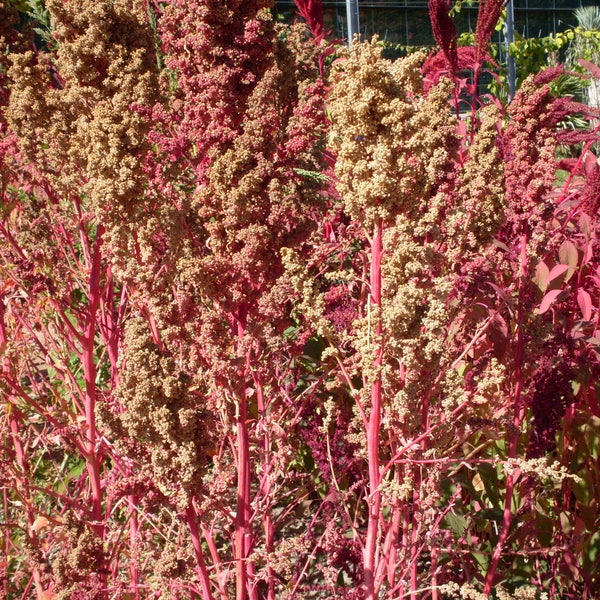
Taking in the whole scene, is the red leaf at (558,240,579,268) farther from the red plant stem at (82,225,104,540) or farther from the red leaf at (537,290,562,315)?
the red plant stem at (82,225,104,540)

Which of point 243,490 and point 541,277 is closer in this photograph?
point 243,490

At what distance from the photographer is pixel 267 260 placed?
67.9 inches

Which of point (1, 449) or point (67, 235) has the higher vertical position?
point (67, 235)

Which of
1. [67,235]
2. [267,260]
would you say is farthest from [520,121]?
[67,235]

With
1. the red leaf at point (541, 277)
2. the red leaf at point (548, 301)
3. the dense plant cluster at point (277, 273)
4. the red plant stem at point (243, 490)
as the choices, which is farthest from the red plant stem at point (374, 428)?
the red leaf at point (541, 277)

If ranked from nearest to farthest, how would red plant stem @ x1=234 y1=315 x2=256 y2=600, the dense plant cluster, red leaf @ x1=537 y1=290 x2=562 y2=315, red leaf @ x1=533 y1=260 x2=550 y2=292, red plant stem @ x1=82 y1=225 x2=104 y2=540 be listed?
the dense plant cluster → red plant stem @ x1=234 y1=315 x2=256 y2=600 → red leaf @ x1=537 y1=290 x2=562 y2=315 → red plant stem @ x1=82 y1=225 x2=104 y2=540 → red leaf @ x1=533 y1=260 x2=550 y2=292

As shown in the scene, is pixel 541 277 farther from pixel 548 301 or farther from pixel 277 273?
pixel 277 273

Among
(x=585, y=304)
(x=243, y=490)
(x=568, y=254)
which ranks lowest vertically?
(x=243, y=490)

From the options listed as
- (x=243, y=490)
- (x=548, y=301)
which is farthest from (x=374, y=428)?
(x=548, y=301)

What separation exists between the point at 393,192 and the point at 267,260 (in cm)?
38

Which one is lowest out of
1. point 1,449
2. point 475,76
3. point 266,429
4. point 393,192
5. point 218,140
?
point 1,449

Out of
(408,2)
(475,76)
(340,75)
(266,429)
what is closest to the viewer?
(340,75)

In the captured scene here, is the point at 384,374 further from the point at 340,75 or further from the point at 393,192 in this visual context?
the point at 340,75

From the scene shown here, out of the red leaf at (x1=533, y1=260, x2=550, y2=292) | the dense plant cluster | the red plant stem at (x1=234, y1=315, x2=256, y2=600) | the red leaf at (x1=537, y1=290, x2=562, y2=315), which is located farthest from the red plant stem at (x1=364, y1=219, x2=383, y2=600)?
the red leaf at (x1=533, y1=260, x2=550, y2=292)
